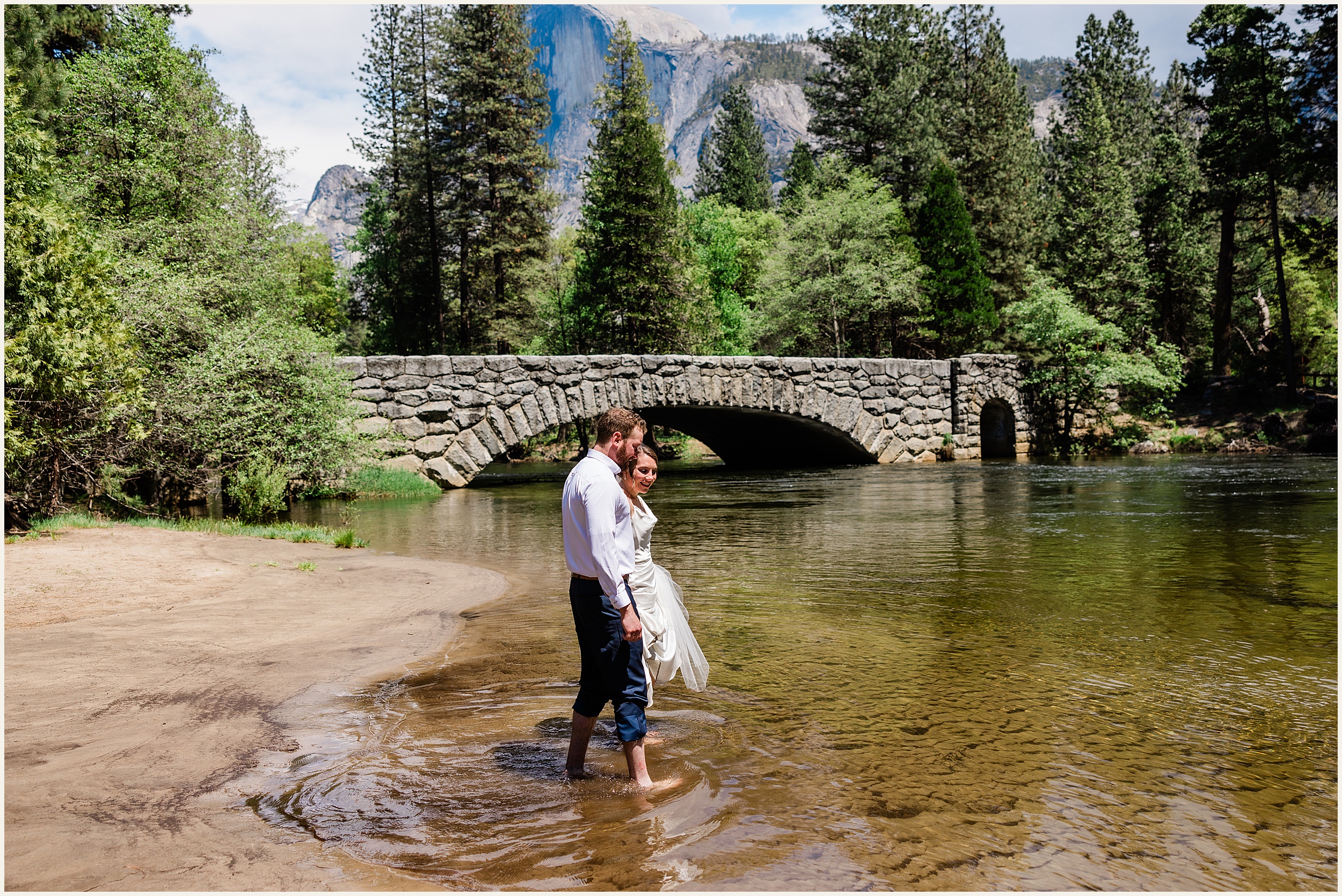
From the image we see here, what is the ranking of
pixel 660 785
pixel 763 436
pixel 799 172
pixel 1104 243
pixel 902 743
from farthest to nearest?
1. pixel 799 172
2. pixel 1104 243
3. pixel 763 436
4. pixel 902 743
5. pixel 660 785

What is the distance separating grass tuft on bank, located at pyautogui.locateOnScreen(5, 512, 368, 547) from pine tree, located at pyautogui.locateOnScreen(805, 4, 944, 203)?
3519 cm

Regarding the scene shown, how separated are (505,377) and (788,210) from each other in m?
24.6

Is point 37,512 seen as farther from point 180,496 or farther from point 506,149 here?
point 506,149

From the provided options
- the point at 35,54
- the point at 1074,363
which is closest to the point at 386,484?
the point at 35,54

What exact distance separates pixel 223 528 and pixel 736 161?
51.4 meters

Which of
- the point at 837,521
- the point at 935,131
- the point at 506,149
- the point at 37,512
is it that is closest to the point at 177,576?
the point at 37,512

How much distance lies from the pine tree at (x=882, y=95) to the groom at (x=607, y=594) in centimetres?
3974

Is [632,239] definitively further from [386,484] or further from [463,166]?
[386,484]

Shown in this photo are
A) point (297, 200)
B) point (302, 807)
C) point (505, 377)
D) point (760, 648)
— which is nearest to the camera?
point (302, 807)

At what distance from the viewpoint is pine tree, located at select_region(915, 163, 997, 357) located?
34.0 m

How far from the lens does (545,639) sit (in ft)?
19.8

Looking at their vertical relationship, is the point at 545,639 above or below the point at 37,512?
below

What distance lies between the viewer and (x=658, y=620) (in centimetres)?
399

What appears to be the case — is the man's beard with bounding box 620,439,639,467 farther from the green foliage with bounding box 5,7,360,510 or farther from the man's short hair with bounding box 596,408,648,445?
the green foliage with bounding box 5,7,360,510
